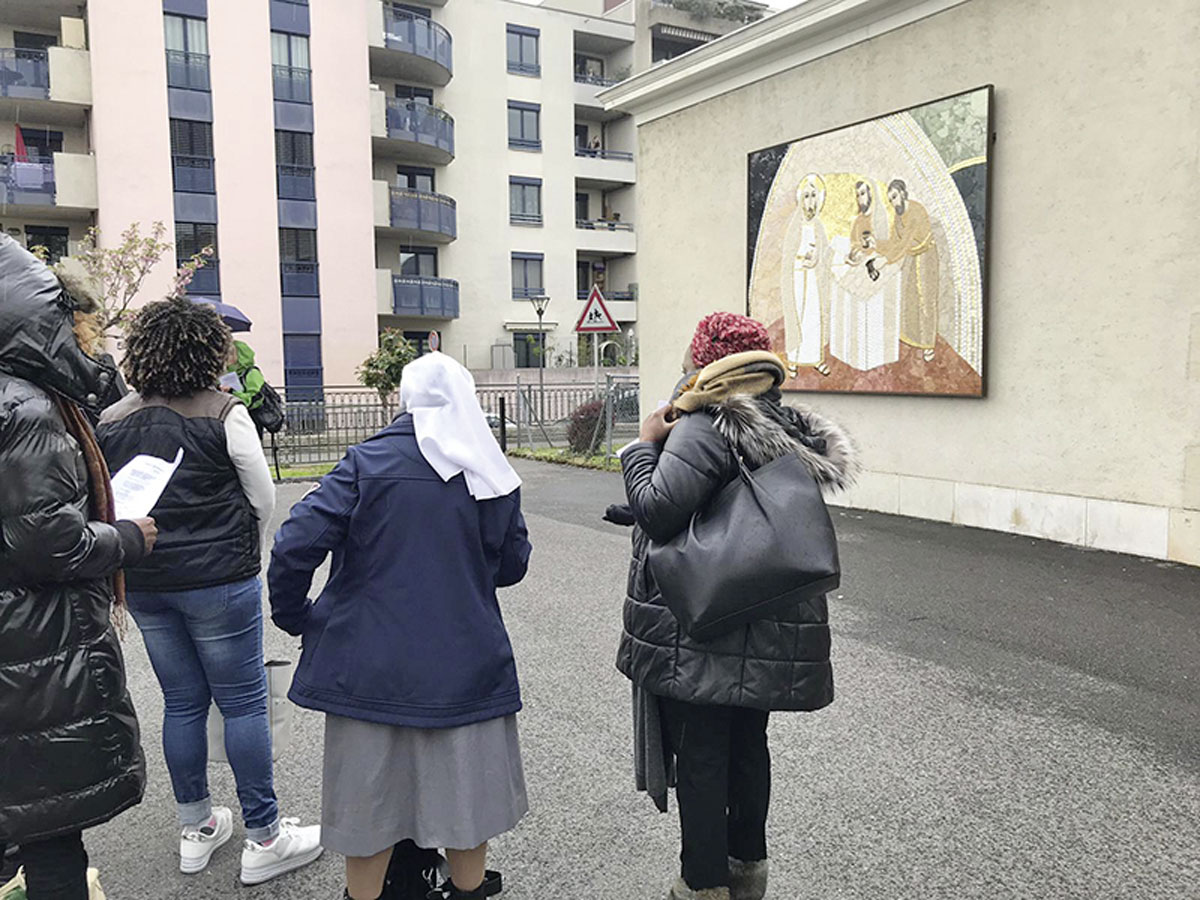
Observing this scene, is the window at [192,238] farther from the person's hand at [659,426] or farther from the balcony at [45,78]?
the person's hand at [659,426]

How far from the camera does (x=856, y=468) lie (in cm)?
280

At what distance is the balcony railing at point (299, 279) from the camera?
29.2 metres

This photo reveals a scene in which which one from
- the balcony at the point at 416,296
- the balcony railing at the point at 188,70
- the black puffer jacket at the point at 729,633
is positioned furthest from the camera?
the balcony at the point at 416,296

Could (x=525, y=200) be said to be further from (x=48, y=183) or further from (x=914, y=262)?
(x=914, y=262)

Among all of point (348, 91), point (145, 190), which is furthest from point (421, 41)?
point (145, 190)

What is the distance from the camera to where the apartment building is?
26.0m

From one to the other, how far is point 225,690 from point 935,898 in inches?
98.2

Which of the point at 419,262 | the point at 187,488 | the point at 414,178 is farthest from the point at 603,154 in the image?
the point at 187,488

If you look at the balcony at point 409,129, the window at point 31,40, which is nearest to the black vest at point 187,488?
the balcony at point 409,129

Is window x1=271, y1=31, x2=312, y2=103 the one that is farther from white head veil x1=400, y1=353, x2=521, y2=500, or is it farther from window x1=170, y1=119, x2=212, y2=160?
white head veil x1=400, y1=353, x2=521, y2=500

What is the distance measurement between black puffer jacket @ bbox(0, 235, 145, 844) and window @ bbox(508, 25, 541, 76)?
3653cm

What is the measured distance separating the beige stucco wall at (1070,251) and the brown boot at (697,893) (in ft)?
20.9

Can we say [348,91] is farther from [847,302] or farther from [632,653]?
[632,653]

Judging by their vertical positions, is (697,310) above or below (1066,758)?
above
